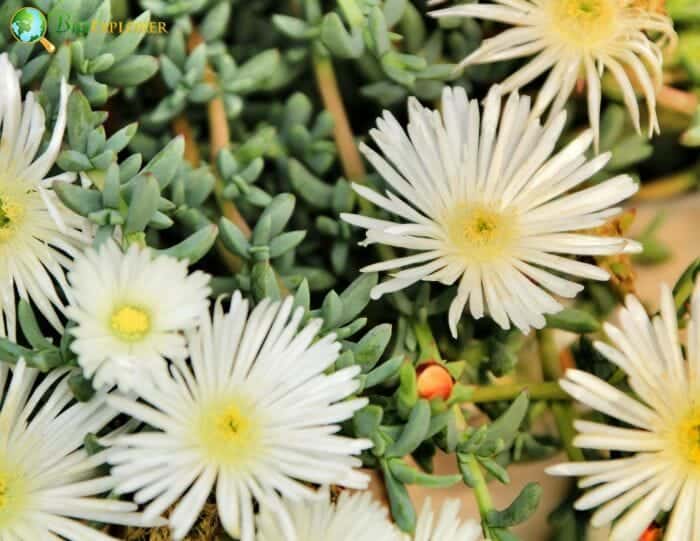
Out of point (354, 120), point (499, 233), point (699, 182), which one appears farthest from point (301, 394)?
point (699, 182)

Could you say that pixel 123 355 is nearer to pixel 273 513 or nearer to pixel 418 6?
pixel 273 513

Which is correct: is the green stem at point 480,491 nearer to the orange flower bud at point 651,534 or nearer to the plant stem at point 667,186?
the orange flower bud at point 651,534

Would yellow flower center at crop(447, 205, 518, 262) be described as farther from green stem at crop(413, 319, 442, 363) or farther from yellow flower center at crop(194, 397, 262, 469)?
yellow flower center at crop(194, 397, 262, 469)

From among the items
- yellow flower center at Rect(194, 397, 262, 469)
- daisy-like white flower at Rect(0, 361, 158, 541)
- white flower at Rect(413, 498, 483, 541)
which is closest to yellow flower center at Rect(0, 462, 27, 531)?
daisy-like white flower at Rect(0, 361, 158, 541)

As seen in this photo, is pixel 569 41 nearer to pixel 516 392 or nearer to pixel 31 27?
pixel 516 392

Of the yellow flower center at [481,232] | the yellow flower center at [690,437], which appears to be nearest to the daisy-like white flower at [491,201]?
the yellow flower center at [481,232]
